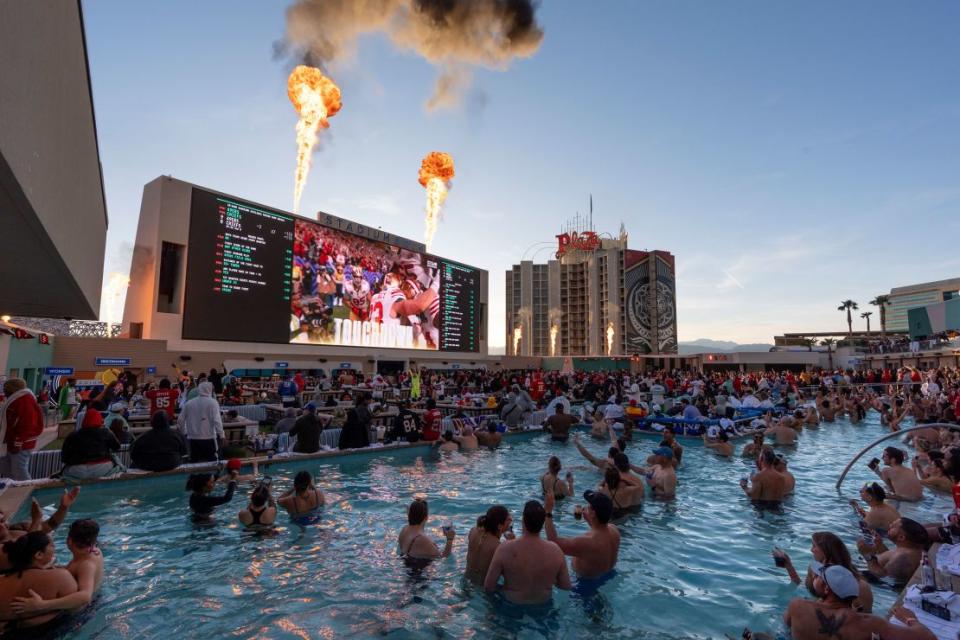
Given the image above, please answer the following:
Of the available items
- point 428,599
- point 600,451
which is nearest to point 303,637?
point 428,599

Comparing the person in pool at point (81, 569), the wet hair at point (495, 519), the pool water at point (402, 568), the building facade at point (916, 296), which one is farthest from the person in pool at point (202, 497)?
the building facade at point (916, 296)

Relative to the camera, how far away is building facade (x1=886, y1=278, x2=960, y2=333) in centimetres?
8847

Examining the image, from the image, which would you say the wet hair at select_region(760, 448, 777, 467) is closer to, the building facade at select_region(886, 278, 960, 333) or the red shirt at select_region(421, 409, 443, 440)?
the red shirt at select_region(421, 409, 443, 440)

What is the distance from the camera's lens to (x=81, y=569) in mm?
4406

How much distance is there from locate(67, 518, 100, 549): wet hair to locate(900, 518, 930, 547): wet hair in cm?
783

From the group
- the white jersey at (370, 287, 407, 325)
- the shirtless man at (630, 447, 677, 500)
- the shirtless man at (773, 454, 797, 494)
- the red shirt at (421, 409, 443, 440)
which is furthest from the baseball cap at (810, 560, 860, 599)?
the white jersey at (370, 287, 407, 325)

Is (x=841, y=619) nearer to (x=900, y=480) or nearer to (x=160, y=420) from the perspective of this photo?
(x=900, y=480)

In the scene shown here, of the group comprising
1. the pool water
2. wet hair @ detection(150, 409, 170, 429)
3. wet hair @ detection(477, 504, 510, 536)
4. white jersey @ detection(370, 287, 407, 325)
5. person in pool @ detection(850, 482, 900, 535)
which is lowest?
the pool water

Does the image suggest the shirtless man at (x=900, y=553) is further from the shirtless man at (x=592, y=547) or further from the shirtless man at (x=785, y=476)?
the shirtless man at (x=785, y=476)

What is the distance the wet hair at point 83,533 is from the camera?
174 inches

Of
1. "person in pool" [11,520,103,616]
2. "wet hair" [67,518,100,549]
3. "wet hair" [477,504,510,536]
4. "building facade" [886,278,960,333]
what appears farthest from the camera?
"building facade" [886,278,960,333]

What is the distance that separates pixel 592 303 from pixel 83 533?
76860mm

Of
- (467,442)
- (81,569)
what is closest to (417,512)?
(81,569)

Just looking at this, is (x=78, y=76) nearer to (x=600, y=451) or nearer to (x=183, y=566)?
(x=183, y=566)
